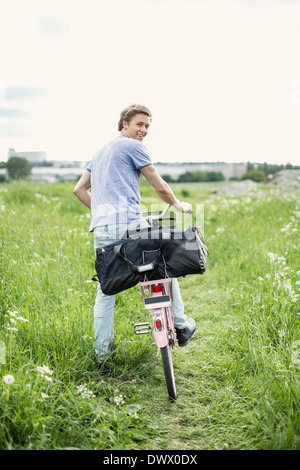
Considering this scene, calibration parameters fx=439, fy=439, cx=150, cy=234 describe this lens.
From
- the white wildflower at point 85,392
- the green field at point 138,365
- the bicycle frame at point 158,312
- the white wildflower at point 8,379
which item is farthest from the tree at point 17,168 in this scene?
the white wildflower at point 8,379

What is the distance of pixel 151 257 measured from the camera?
3072 mm

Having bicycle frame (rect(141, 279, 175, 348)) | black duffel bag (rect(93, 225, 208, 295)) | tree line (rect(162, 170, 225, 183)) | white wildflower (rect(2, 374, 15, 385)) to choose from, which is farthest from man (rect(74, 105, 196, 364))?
tree line (rect(162, 170, 225, 183))

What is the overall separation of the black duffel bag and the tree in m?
9.58

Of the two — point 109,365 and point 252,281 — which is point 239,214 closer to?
point 252,281

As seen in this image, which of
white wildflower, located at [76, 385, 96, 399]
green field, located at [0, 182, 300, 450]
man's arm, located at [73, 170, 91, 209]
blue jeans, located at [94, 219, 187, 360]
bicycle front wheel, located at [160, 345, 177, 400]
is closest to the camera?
green field, located at [0, 182, 300, 450]

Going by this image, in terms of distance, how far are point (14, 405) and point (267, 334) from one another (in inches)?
84.1

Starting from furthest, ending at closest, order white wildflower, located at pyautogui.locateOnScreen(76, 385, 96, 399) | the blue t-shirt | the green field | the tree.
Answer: the tree → the blue t-shirt → white wildflower, located at pyautogui.locateOnScreen(76, 385, 96, 399) → the green field

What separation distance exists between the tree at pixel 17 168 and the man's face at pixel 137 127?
30.0ft

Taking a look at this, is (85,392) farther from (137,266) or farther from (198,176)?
(198,176)

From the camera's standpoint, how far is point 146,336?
401cm

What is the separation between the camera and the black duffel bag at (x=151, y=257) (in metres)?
3.06

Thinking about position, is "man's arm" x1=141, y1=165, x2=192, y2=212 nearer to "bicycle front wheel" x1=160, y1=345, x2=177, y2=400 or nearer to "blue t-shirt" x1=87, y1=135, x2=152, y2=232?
"blue t-shirt" x1=87, y1=135, x2=152, y2=232

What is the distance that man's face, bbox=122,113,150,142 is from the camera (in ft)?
11.3
